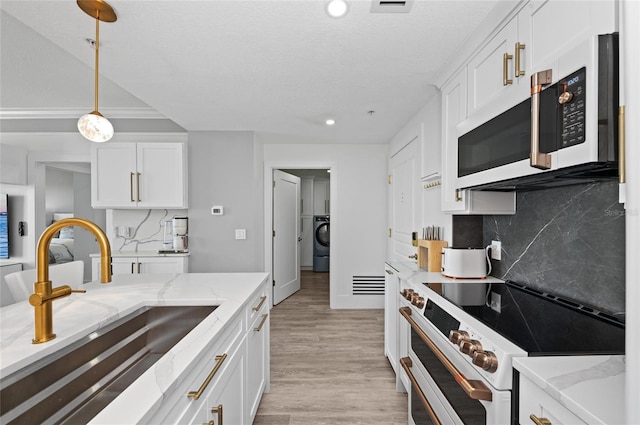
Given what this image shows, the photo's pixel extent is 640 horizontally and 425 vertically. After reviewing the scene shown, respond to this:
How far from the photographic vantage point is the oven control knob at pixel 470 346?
3.40ft

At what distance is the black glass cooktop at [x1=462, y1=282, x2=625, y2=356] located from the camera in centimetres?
97

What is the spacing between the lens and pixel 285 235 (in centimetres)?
484

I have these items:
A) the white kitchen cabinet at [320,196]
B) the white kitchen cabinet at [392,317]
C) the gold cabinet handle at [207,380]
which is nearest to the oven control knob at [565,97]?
the gold cabinet handle at [207,380]

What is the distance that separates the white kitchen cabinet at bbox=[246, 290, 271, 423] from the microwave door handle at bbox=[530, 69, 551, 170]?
1.50 metres

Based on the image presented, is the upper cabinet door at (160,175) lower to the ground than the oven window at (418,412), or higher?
higher

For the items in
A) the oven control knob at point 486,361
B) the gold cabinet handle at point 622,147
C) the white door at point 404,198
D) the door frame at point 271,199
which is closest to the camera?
the gold cabinet handle at point 622,147

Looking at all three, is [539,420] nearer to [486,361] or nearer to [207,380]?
[486,361]

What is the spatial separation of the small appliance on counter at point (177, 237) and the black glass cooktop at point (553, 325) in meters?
3.19

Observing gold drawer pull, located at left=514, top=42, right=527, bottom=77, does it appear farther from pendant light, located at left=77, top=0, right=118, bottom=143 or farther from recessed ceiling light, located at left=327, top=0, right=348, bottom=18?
pendant light, located at left=77, top=0, right=118, bottom=143

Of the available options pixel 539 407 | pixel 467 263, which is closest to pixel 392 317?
pixel 467 263

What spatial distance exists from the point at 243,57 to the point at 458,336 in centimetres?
190

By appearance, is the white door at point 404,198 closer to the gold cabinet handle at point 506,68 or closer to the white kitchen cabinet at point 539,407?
the gold cabinet handle at point 506,68

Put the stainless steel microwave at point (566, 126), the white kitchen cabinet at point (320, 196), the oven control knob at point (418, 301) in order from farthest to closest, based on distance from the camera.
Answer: the white kitchen cabinet at point (320, 196)
the oven control knob at point (418, 301)
the stainless steel microwave at point (566, 126)

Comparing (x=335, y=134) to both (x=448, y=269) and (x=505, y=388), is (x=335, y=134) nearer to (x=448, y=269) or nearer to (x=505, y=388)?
(x=448, y=269)
